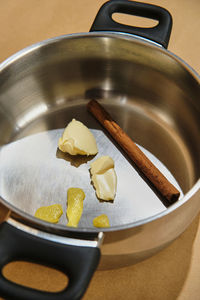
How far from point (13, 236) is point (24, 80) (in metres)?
0.37

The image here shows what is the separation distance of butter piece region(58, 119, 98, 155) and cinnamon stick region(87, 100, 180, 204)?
0.05 meters

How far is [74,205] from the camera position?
571 mm

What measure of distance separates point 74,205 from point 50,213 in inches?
1.5

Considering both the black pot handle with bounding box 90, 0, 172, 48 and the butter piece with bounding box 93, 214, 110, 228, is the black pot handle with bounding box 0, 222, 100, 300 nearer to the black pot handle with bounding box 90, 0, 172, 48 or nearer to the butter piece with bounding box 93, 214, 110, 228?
the butter piece with bounding box 93, 214, 110, 228

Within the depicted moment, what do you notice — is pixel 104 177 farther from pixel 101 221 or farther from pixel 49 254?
pixel 49 254

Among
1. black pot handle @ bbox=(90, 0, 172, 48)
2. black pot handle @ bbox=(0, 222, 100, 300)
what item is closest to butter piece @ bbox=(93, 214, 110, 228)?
black pot handle @ bbox=(0, 222, 100, 300)

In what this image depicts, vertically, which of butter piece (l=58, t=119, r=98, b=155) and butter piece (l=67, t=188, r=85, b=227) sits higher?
butter piece (l=58, t=119, r=98, b=155)

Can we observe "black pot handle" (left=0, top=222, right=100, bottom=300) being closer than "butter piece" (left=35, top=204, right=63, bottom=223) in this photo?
Yes

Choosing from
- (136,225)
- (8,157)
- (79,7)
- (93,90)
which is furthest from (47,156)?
(79,7)

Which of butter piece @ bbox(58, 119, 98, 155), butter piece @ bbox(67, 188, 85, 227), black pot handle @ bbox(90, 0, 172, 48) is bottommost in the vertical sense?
butter piece @ bbox(67, 188, 85, 227)

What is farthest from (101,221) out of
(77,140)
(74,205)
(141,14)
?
(141,14)

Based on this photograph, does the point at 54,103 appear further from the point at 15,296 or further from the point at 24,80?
the point at 15,296

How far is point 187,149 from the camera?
66 centimetres

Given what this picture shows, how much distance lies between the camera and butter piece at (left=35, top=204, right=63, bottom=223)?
56 centimetres
